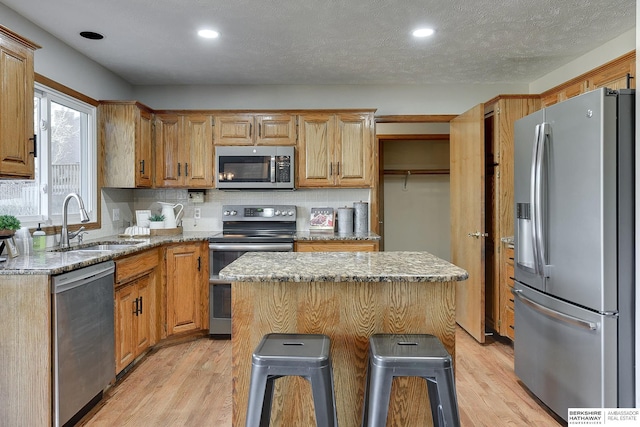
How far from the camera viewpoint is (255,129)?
4.10 metres

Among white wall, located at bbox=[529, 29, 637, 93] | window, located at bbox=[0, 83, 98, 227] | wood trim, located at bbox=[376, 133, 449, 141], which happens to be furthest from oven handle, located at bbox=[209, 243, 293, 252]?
white wall, located at bbox=[529, 29, 637, 93]

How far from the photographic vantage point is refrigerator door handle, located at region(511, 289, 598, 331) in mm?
2032

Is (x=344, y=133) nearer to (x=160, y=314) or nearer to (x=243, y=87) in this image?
(x=243, y=87)

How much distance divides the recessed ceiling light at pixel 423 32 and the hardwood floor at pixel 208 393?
249 centimetres

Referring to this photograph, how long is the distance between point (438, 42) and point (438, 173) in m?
2.91

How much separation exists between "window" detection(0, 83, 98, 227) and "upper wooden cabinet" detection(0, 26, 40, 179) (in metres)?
0.54

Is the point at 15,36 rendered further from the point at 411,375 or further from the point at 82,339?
→ the point at 411,375

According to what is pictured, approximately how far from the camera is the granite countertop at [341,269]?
173 cm

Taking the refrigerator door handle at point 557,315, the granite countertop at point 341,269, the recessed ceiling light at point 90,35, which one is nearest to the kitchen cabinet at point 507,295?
the refrigerator door handle at point 557,315

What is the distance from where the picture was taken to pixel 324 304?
75.7 inches

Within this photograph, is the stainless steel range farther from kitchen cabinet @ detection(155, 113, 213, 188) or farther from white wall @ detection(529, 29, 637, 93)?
white wall @ detection(529, 29, 637, 93)

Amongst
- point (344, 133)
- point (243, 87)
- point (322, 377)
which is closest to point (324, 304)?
point (322, 377)

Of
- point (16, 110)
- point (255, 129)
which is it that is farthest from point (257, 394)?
point (255, 129)
